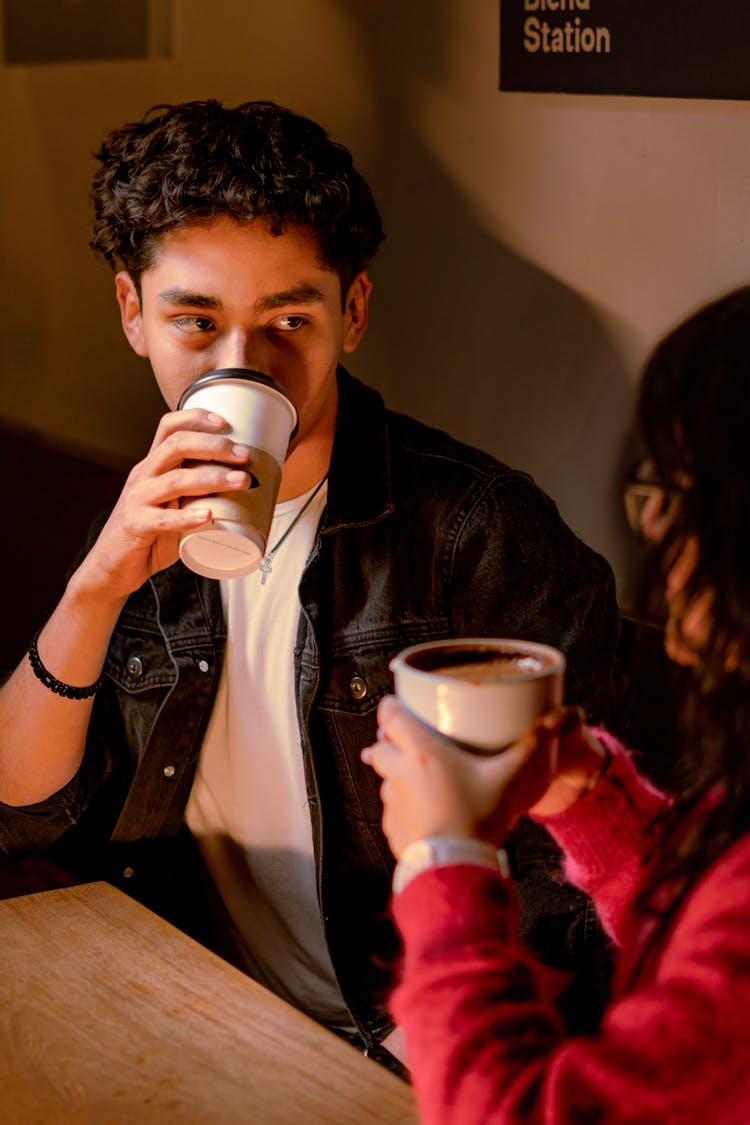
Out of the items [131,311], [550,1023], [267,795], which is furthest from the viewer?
[131,311]

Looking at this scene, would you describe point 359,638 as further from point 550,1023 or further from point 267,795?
point 550,1023

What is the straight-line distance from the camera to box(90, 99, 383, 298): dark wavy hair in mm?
1564

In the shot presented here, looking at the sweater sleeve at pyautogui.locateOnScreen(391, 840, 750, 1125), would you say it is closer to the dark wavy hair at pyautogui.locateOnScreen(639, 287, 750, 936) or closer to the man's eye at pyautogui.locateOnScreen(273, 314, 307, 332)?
the dark wavy hair at pyautogui.locateOnScreen(639, 287, 750, 936)

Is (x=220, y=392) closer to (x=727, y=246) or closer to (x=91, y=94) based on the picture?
(x=727, y=246)

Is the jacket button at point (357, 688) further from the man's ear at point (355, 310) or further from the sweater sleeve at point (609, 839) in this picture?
the sweater sleeve at point (609, 839)

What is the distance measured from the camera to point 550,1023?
0.83 meters

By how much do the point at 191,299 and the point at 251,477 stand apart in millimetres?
366

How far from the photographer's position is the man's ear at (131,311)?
5.74 feet

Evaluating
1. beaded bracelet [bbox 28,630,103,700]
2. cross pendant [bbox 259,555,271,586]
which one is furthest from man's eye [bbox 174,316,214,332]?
beaded bracelet [bbox 28,630,103,700]

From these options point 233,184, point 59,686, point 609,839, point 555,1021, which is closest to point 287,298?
point 233,184

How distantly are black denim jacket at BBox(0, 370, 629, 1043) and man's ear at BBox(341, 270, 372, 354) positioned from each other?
0.22 feet

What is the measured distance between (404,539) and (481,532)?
98 mm

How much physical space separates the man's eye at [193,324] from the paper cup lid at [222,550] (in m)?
0.37

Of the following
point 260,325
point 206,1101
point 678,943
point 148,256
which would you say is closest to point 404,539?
point 260,325
